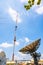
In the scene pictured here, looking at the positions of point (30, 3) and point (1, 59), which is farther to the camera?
point (1, 59)

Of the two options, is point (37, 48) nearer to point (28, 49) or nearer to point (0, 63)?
point (28, 49)

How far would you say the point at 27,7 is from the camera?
12.8 feet

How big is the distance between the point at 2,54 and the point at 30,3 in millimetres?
40387

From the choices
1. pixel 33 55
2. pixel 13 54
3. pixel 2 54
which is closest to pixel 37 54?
pixel 33 55

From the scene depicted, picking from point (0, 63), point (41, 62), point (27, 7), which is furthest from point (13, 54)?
point (27, 7)

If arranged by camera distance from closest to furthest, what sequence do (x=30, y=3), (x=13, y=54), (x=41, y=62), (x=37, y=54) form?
(x=30, y=3) < (x=37, y=54) < (x=41, y=62) < (x=13, y=54)

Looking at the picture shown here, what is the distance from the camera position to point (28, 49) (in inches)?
1694

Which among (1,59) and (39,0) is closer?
(39,0)

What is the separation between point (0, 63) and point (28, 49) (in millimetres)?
6336

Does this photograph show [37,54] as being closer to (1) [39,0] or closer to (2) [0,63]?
(2) [0,63]

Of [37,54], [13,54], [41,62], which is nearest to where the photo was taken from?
[37,54]

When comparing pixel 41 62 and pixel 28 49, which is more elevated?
pixel 28 49

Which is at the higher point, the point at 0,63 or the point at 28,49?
the point at 28,49

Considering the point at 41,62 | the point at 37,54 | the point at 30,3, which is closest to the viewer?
the point at 30,3
